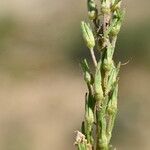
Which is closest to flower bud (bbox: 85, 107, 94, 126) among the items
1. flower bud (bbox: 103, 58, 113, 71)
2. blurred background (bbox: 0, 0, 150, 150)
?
flower bud (bbox: 103, 58, 113, 71)

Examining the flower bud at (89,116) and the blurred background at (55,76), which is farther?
the blurred background at (55,76)

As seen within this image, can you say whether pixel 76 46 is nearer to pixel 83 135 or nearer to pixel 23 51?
pixel 23 51

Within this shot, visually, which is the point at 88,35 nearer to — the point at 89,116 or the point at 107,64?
the point at 107,64

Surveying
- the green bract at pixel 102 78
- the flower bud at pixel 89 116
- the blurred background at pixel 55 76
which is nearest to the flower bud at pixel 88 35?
the green bract at pixel 102 78

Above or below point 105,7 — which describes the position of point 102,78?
below

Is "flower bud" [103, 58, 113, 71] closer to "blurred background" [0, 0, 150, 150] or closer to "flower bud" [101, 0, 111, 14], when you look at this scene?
"flower bud" [101, 0, 111, 14]

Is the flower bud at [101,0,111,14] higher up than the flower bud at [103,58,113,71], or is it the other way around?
the flower bud at [101,0,111,14]

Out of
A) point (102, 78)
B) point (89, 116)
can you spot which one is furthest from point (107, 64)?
point (89, 116)

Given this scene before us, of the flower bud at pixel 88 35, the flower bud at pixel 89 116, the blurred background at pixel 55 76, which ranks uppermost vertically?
the blurred background at pixel 55 76

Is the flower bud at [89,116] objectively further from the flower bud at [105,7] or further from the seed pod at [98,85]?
the flower bud at [105,7]
